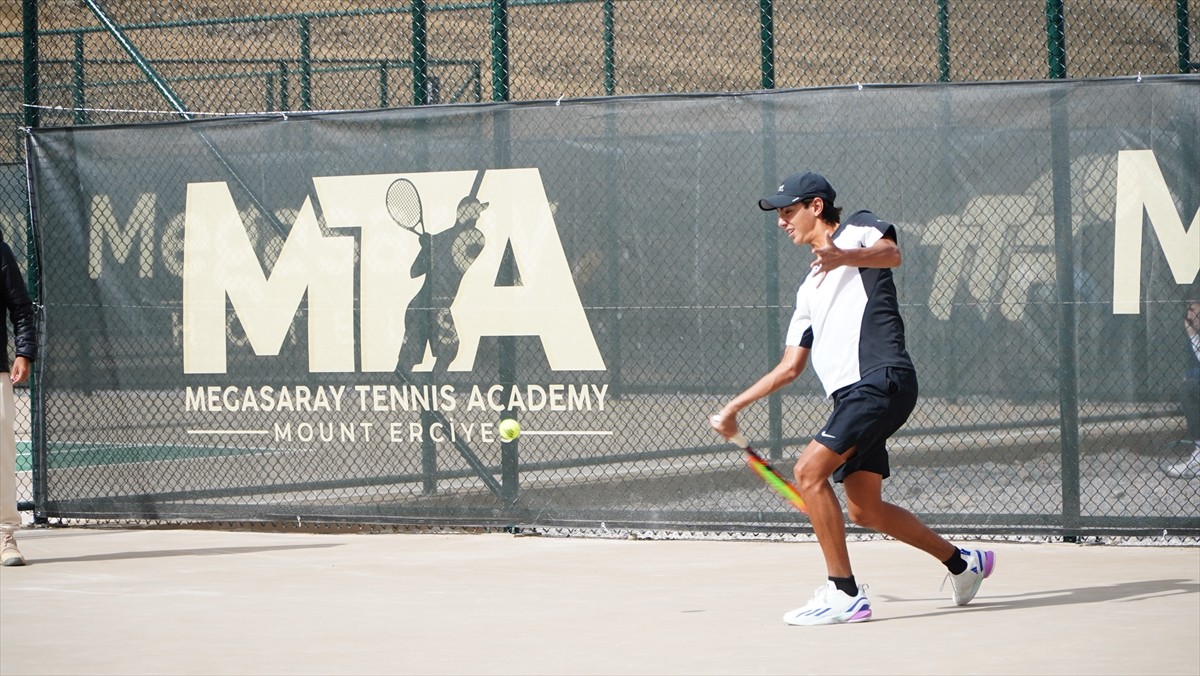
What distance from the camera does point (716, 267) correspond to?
27.3ft

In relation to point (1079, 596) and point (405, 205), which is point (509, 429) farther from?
point (1079, 596)

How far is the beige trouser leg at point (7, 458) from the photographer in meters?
7.96

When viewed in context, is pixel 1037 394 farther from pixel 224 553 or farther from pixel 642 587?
pixel 224 553

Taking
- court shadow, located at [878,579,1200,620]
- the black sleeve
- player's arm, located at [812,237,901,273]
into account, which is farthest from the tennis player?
the black sleeve

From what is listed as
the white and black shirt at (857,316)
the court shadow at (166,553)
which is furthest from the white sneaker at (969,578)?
the court shadow at (166,553)

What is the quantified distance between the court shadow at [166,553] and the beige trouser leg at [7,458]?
26 centimetres

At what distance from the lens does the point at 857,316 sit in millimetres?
6152

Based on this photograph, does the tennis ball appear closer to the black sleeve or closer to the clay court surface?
the clay court surface

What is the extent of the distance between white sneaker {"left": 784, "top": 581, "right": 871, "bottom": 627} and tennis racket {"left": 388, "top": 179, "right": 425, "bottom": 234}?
355 centimetres

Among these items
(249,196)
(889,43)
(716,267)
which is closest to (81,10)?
(889,43)

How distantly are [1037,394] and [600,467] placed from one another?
2245 mm

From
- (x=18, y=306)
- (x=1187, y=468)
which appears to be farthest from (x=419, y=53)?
(x=1187, y=468)

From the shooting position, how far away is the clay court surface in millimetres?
5500

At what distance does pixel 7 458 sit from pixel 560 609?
3.16 meters
